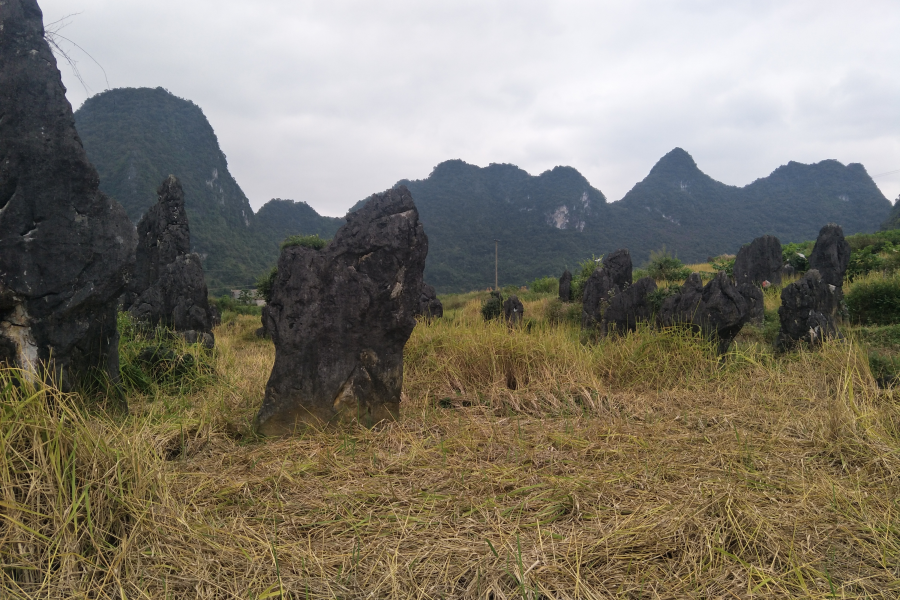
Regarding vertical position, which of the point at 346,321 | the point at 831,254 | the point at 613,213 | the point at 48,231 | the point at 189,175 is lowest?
the point at 346,321

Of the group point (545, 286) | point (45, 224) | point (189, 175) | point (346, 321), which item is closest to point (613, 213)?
point (545, 286)

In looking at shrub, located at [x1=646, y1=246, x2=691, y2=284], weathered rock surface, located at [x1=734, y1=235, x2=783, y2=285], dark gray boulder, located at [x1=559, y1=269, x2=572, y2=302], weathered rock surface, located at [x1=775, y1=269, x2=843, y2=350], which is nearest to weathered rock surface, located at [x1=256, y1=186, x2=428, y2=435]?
weathered rock surface, located at [x1=775, y1=269, x2=843, y2=350]

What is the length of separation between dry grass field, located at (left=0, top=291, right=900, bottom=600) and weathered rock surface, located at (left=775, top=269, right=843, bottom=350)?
6.89ft

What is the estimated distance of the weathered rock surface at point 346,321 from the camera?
11.4 ft

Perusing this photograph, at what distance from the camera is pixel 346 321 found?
3.61 meters

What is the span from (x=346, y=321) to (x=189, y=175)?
1770 inches

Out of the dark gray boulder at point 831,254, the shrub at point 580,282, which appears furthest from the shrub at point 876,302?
the shrub at point 580,282

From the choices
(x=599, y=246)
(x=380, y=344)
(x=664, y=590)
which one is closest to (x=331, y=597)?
(x=664, y=590)

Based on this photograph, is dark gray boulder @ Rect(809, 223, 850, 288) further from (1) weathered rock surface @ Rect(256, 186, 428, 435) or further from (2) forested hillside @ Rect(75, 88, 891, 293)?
(2) forested hillside @ Rect(75, 88, 891, 293)

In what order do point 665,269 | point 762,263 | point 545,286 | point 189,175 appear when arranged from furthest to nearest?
1. point 189,175
2. point 545,286
3. point 665,269
4. point 762,263

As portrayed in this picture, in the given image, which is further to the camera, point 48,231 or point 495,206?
point 495,206

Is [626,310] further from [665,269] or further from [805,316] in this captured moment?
[665,269]

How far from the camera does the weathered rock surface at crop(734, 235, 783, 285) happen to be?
13.1 meters

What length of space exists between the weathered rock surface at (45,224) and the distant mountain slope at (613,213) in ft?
131
